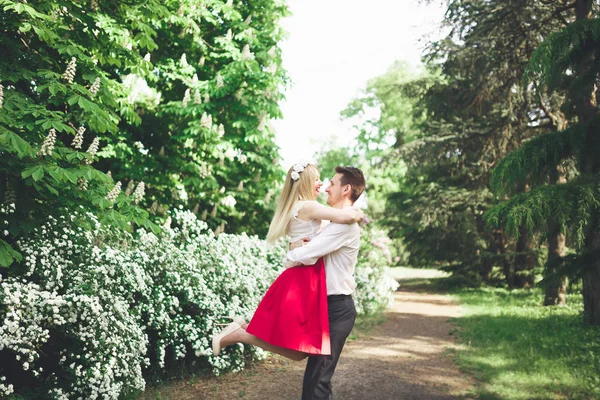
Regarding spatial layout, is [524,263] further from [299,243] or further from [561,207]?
[299,243]

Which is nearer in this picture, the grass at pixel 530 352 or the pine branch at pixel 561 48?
the pine branch at pixel 561 48

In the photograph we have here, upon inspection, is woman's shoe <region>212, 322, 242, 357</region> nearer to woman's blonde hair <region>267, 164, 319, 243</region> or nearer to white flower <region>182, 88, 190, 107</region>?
woman's blonde hair <region>267, 164, 319, 243</region>

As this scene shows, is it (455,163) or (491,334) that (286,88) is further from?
(455,163)

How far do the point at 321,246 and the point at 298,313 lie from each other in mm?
494

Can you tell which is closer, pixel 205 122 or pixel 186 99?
pixel 205 122

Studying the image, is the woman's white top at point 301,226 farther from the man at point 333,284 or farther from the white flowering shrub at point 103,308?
the white flowering shrub at point 103,308

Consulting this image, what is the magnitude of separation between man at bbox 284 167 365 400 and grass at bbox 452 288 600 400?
316 centimetres

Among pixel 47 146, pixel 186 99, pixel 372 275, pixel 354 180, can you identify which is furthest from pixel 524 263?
pixel 47 146

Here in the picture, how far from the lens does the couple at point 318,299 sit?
368 centimetres

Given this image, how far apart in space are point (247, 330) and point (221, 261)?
3230 mm

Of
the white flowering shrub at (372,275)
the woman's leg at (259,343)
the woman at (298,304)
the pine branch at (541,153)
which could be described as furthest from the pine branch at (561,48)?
the white flowering shrub at (372,275)

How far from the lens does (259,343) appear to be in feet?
12.8

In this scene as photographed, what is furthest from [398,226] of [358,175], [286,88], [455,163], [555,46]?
[358,175]

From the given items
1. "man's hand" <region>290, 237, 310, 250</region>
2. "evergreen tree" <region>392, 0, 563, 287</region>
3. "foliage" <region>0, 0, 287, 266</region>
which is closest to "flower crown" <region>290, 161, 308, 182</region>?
"man's hand" <region>290, 237, 310, 250</region>
